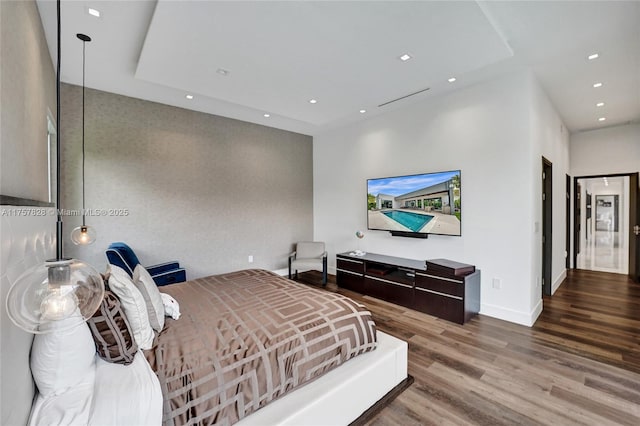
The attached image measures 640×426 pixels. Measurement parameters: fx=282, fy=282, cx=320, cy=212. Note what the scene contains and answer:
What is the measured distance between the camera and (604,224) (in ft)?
45.3

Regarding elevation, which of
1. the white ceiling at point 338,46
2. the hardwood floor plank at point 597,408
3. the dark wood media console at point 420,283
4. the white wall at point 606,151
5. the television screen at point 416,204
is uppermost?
the white ceiling at point 338,46

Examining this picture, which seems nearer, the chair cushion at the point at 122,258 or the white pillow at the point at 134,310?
the white pillow at the point at 134,310

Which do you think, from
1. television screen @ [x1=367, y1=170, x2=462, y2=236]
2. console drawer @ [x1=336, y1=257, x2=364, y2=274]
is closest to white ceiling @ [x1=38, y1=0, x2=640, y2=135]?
television screen @ [x1=367, y1=170, x2=462, y2=236]

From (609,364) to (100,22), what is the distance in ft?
17.2

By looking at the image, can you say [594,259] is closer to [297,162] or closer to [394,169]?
[394,169]

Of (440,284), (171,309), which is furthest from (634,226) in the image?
(171,309)

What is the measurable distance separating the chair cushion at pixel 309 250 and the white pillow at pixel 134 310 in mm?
3814

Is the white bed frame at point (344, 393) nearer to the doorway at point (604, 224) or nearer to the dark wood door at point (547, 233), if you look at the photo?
the dark wood door at point (547, 233)

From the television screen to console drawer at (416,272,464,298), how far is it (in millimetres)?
709

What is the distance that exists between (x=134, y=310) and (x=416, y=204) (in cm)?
370

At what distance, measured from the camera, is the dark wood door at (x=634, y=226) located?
516 centimetres

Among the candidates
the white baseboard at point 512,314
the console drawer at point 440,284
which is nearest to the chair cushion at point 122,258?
the console drawer at point 440,284

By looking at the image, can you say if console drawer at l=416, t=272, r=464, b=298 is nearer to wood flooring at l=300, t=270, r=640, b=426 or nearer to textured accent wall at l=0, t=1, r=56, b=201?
wood flooring at l=300, t=270, r=640, b=426

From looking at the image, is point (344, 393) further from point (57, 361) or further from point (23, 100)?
point (23, 100)
